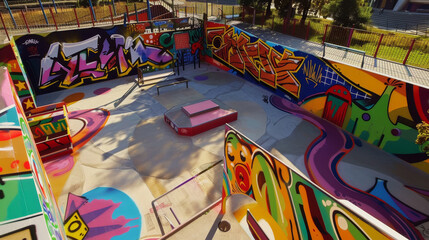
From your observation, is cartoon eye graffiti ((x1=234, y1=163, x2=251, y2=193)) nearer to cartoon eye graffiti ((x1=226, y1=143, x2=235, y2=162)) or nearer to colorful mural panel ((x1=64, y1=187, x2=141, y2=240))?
cartoon eye graffiti ((x1=226, y1=143, x2=235, y2=162))

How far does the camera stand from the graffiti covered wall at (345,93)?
8883 mm

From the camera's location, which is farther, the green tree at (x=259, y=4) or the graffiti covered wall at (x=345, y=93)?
the green tree at (x=259, y=4)

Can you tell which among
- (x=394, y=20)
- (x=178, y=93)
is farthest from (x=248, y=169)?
(x=394, y=20)

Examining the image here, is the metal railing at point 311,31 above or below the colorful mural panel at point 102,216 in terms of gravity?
above

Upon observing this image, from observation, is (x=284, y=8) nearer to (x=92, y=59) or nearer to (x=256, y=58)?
(x=256, y=58)

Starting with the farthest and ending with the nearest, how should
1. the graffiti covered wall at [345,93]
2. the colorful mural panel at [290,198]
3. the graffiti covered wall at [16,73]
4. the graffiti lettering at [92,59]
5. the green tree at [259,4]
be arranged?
1. the green tree at [259,4]
2. the graffiti lettering at [92,59]
3. the graffiti covered wall at [16,73]
4. the graffiti covered wall at [345,93]
5. the colorful mural panel at [290,198]

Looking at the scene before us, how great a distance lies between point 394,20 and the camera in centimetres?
3653

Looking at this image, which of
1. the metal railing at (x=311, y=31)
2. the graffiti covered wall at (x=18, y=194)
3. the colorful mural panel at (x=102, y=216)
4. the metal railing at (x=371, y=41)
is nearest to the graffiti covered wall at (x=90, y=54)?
the metal railing at (x=311, y=31)

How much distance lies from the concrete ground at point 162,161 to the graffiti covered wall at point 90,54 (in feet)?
5.89

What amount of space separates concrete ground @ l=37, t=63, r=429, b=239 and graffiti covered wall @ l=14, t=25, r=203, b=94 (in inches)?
70.6

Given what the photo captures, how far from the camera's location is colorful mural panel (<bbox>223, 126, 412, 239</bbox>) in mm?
3318

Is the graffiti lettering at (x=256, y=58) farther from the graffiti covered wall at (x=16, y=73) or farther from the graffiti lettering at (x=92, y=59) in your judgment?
the graffiti covered wall at (x=16, y=73)

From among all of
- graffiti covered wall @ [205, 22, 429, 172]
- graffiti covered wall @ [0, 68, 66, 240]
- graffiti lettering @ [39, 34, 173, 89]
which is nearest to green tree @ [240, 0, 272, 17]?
graffiti covered wall @ [205, 22, 429, 172]

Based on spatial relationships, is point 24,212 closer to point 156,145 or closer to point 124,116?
point 156,145
